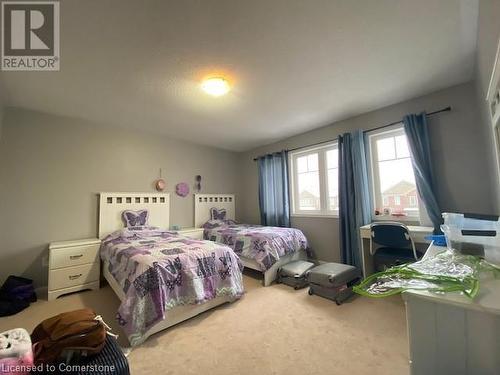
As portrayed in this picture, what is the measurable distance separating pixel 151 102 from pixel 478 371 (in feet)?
10.7

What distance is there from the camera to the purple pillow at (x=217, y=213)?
4.48m

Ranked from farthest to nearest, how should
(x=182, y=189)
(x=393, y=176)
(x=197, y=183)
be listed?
(x=197, y=183) < (x=182, y=189) < (x=393, y=176)

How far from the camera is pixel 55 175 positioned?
115 inches

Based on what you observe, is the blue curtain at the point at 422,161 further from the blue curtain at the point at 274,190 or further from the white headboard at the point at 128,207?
the white headboard at the point at 128,207

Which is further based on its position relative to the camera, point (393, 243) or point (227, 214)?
point (227, 214)

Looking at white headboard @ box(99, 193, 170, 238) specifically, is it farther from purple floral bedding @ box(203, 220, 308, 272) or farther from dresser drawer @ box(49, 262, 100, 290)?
purple floral bedding @ box(203, 220, 308, 272)

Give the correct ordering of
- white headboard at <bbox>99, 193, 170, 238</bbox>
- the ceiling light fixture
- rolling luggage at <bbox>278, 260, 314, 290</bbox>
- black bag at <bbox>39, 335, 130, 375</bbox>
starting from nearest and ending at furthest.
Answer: black bag at <bbox>39, 335, 130, 375</bbox>, the ceiling light fixture, rolling luggage at <bbox>278, 260, 314, 290</bbox>, white headboard at <bbox>99, 193, 170, 238</bbox>

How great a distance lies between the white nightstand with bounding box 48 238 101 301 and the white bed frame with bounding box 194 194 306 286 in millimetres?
1740

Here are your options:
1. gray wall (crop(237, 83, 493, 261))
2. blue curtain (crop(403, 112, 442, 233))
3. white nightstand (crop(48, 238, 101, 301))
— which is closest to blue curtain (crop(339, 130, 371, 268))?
gray wall (crop(237, 83, 493, 261))

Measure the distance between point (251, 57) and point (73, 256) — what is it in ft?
10.2

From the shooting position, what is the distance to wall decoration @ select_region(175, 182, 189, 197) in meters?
4.08

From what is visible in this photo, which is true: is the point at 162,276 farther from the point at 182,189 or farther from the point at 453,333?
the point at 182,189

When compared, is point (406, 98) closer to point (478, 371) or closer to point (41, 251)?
point (478, 371)

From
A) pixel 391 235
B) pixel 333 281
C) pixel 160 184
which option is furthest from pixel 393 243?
pixel 160 184
